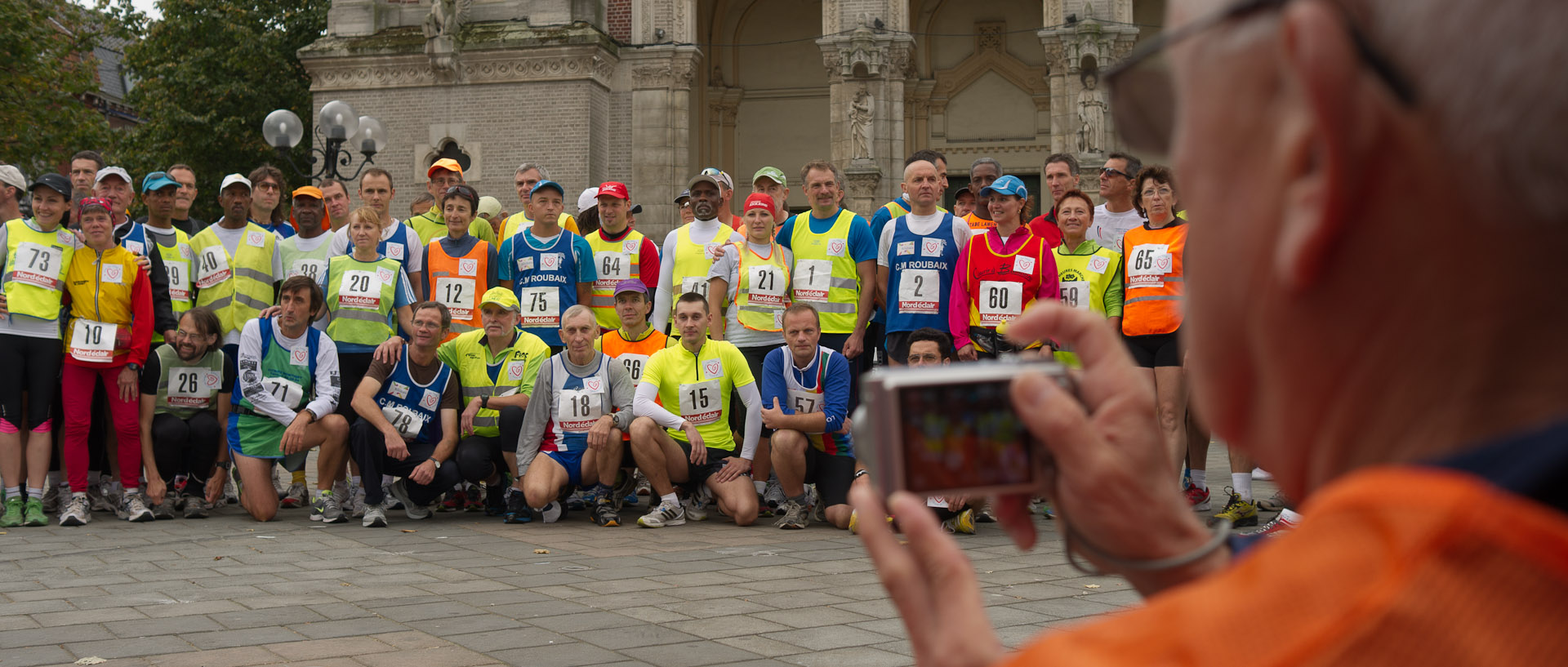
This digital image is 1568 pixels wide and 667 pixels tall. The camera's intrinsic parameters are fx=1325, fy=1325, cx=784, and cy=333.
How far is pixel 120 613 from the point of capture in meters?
5.90

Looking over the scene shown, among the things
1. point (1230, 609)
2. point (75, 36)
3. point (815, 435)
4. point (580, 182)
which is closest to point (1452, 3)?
point (1230, 609)

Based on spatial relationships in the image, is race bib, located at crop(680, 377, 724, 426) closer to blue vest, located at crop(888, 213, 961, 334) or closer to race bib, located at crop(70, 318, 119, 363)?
blue vest, located at crop(888, 213, 961, 334)

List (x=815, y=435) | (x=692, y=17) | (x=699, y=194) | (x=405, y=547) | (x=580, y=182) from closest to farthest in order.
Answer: (x=405, y=547) < (x=815, y=435) < (x=699, y=194) < (x=580, y=182) < (x=692, y=17)

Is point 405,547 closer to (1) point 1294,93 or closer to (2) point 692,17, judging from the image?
(1) point 1294,93

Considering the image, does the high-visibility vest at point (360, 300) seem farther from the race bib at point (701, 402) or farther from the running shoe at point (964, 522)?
the running shoe at point (964, 522)

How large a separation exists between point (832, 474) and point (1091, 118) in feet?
57.2

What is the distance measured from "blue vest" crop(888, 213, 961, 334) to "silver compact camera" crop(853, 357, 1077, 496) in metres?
8.31

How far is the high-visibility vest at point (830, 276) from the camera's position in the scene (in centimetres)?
1005

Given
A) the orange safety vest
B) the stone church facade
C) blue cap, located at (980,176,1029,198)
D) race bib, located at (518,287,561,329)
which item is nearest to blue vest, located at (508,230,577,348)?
race bib, located at (518,287,561,329)

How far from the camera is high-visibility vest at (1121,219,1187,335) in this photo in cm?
889

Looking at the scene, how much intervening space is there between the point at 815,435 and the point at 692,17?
19526 mm

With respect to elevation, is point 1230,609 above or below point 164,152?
below

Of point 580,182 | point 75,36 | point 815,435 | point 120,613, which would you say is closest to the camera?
point 120,613

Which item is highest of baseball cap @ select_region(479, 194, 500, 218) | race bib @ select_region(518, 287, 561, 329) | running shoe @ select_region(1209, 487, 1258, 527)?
baseball cap @ select_region(479, 194, 500, 218)
